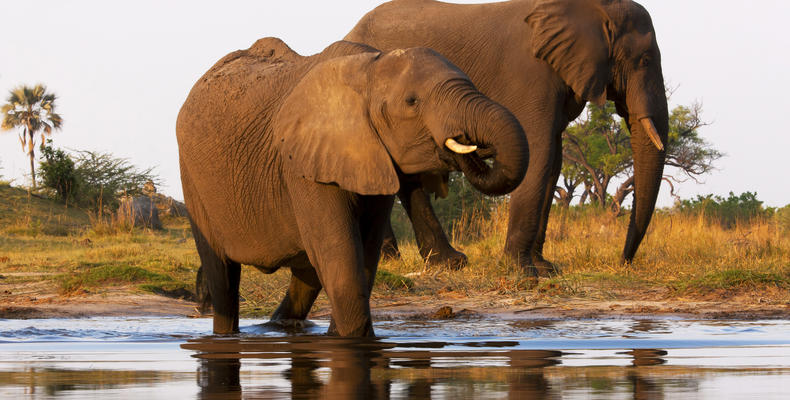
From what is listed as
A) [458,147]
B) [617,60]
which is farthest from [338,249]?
[617,60]

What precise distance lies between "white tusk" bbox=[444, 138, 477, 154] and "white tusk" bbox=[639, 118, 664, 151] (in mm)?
5778

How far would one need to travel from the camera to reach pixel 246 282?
34.4 feet

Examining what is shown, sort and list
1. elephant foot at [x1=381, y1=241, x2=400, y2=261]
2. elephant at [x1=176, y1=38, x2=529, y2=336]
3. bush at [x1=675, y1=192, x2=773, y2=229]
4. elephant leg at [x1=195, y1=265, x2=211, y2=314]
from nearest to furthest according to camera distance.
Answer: elephant at [x1=176, y1=38, x2=529, y2=336]
elephant leg at [x1=195, y1=265, x2=211, y2=314]
elephant foot at [x1=381, y1=241, x2=400, y2=261]
bush at [x1=675, y1=192, x2=773, y2=229]

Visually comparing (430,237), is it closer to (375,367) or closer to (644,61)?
(644,61)

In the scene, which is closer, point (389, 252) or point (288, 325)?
point (288, 325)

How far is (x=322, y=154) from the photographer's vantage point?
5.89 meters

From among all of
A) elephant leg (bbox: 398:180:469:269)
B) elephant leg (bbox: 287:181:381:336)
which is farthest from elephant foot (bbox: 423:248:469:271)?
elephant leg (bbox: 287:181:381:336)

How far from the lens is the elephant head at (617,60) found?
10.8 meters

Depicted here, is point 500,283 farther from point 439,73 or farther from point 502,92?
point 439,73

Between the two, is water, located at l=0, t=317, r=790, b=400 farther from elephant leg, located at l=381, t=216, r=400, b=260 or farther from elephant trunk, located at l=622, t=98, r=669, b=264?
elephant leg, located at l=381, t=216, r=400, b=260

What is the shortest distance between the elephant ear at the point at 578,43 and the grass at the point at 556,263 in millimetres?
1740

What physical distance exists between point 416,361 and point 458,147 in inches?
38.9

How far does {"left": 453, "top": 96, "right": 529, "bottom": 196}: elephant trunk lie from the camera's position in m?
5.16

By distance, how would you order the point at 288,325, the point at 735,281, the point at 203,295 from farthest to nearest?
1. the point at 735,281
2. the point at 203,295
3. the point at 288,325
